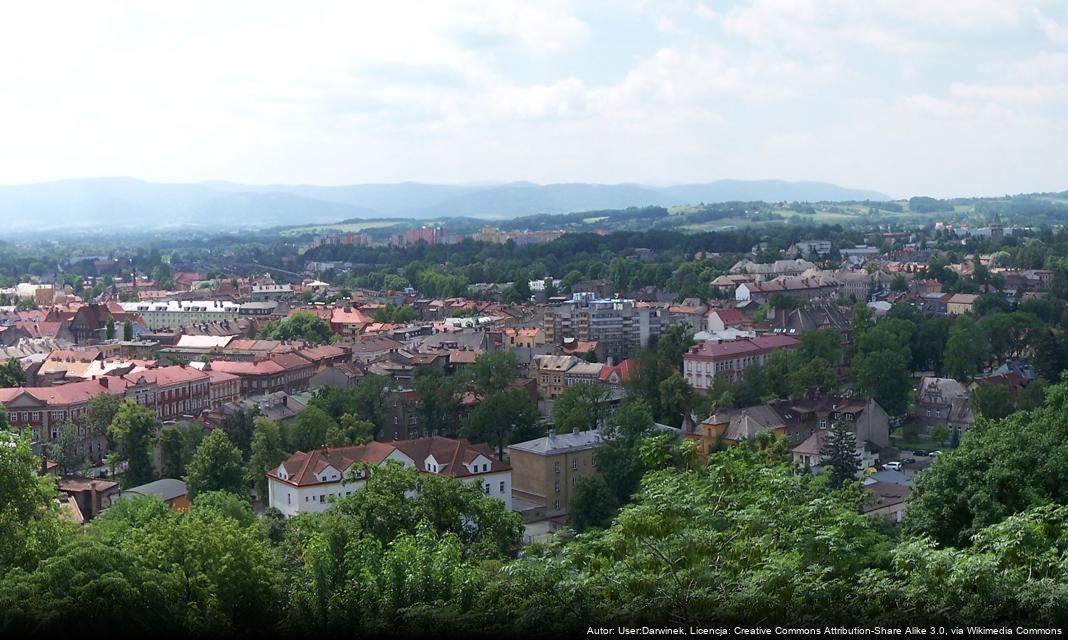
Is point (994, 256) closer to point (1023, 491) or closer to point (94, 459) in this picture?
point (94, 459)

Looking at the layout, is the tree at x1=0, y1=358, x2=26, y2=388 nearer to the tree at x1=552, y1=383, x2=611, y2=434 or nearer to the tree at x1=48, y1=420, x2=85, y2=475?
the tree at x1=48, y1=420, x2=85, y2=475

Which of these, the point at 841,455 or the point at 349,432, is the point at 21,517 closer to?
the point at 349,432

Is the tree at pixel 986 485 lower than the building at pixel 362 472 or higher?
higher

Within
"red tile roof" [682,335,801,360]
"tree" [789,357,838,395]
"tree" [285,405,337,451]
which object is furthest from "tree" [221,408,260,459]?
"red tile roof" [682,335,801,360]

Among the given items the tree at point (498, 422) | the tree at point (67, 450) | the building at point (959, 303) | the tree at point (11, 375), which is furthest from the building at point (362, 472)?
the building at point (959, 303)

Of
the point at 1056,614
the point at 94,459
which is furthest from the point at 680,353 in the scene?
the point at 1056,614

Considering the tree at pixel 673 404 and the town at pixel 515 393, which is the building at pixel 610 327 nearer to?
the town at pixel 515 393
